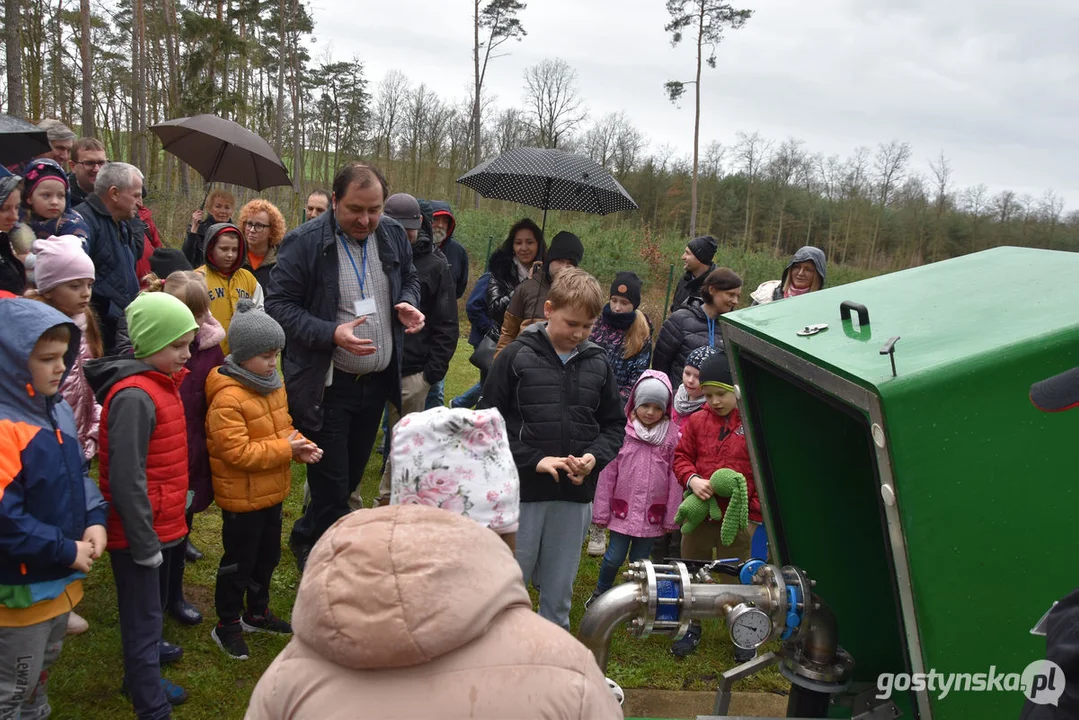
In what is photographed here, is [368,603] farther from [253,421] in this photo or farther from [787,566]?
[253,421]

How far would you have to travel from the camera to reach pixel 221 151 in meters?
6.20

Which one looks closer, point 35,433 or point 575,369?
point 35,433

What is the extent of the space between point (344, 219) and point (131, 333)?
43.8 inches

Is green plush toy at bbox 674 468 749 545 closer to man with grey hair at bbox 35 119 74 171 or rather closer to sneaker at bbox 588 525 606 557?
sneaker at bbox 588 525 606 557

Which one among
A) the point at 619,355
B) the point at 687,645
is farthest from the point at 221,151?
the point at 687,645

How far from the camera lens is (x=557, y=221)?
25.5 meters

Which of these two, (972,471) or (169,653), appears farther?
(169,653)

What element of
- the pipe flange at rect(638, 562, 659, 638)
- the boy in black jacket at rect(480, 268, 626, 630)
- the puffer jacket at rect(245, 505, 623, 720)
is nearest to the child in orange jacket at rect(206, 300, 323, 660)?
the boy in black jacket at rect(480, 268, 626, 630)

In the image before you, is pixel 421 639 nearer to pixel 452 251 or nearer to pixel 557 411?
pixel 557 411

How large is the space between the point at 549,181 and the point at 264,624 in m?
3.49

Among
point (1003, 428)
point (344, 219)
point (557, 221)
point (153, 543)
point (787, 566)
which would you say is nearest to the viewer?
point (1003, 428)

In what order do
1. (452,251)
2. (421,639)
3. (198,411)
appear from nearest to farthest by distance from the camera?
(421,639), (198,411), (452,251)

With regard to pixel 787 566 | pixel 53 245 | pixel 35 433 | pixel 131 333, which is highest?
pixel 53 245

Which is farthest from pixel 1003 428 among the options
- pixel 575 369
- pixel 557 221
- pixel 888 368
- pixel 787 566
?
pixel 557 221
